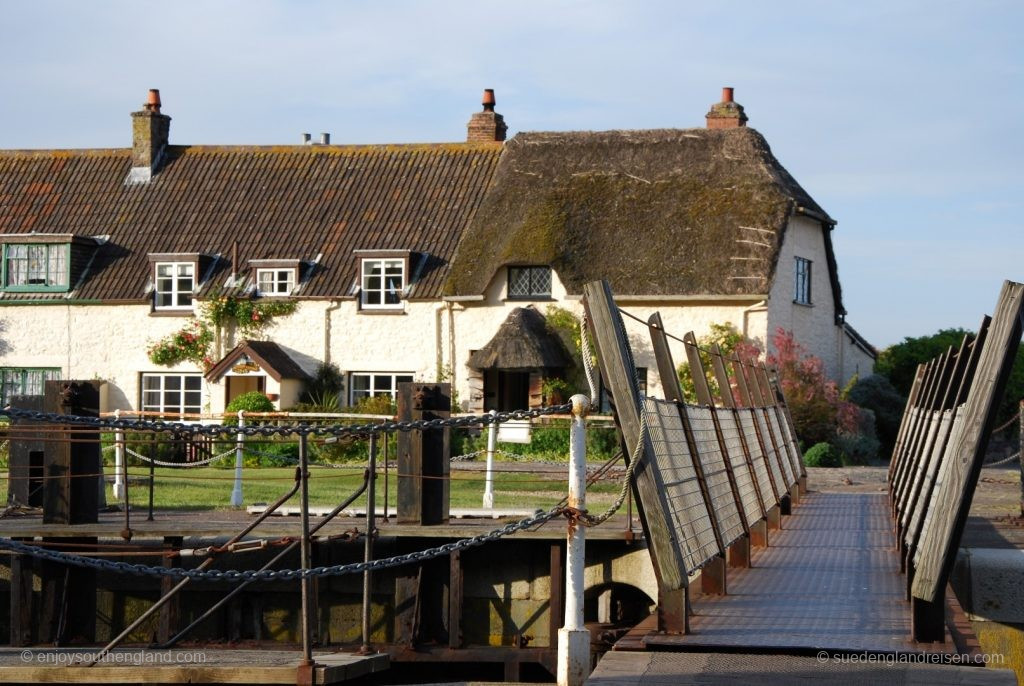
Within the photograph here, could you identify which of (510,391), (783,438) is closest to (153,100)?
(510,391)

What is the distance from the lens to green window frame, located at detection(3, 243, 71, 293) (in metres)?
34.4

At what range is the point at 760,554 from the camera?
10.5m

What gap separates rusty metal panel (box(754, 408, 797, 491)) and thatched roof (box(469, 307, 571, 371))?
1483 centimetres

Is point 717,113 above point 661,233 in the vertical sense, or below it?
above

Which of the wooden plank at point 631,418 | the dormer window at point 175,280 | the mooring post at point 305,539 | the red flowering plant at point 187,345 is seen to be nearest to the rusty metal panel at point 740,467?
the wooden plank at point 631,418

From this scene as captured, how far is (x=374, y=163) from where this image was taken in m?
36.1

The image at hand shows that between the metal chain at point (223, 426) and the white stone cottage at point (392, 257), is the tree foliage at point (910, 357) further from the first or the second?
the metal chain at point (223, 426)

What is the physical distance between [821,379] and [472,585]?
18.5m

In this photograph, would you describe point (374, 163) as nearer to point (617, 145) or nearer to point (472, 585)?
point (617, 145)

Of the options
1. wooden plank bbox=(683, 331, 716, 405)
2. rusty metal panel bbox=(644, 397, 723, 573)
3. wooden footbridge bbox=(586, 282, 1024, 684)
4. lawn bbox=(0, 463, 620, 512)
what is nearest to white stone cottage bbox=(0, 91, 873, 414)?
lawn bbox=(0, 463, 620, 512)

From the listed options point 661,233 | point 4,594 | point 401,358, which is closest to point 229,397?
point 401,358

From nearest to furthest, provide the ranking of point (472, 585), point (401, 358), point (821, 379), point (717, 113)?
point (472, 585) → point (821, 379) → point (401, 358) → point (717, 113)

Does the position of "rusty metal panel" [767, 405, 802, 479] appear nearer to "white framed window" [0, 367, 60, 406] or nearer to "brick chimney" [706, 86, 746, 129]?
"brick chimney" [706, 86, 746, 129]

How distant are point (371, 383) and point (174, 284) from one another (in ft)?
18.5
